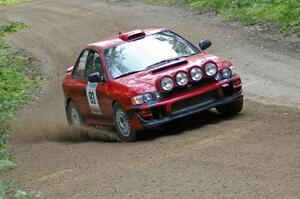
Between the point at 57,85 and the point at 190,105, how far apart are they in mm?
9460

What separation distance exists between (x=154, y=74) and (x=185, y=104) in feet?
2.24

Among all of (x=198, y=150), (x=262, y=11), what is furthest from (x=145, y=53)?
(x=262, y=11)

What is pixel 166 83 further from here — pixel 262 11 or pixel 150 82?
pixel 262 11

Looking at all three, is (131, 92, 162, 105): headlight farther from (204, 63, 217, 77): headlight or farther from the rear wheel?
the rear wheel

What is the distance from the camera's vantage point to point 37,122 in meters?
15.5

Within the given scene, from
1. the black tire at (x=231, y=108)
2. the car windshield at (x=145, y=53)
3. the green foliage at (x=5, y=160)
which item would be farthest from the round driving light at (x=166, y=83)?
the green foliage at (x=5, y=160)

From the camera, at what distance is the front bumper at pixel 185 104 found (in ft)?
35.8

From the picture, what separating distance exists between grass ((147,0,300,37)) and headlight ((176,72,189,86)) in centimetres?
822

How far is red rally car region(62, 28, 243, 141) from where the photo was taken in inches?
430

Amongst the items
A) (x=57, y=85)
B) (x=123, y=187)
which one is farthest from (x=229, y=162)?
(x=57, y=85)

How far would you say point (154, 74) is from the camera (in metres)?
11.2

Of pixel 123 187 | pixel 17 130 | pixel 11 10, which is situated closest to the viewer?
Answer: pixel 123 187

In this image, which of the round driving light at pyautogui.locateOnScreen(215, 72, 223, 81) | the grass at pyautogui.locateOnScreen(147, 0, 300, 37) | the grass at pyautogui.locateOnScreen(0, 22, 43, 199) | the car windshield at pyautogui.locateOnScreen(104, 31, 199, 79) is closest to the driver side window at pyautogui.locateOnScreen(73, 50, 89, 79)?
the car windshield at pyautogui.locateOnScreen(104, 31, 199, 79)

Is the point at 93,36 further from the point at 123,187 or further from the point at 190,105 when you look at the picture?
the point at 123,187
